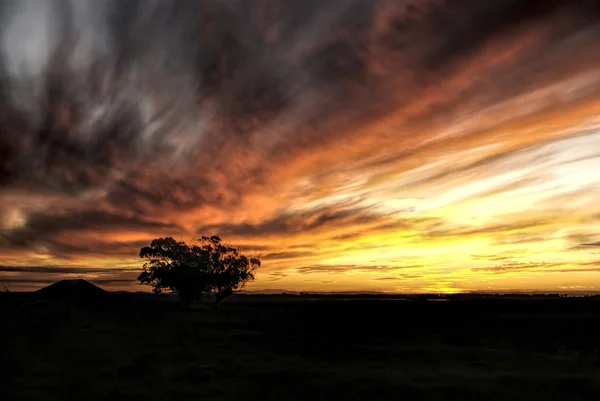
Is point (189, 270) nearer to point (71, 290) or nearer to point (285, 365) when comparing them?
point (71, 290)

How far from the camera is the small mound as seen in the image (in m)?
80.7

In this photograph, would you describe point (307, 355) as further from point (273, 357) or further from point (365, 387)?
point (365, 387)

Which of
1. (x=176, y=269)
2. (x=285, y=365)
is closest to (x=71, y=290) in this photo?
(x=176, y=269)

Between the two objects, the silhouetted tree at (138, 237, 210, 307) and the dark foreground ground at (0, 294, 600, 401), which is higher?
the silhouetted tree at (138, 237, 210, 307)

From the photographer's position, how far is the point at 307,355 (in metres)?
33.7

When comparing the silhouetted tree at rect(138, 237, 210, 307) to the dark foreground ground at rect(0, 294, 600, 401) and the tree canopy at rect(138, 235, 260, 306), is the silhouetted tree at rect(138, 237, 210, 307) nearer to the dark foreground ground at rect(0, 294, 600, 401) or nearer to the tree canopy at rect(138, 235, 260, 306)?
the tree canopy at rect(138, 235, 260, 306)

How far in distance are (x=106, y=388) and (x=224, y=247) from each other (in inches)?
3052

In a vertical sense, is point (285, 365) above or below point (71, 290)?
below

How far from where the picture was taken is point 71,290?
8231 cm

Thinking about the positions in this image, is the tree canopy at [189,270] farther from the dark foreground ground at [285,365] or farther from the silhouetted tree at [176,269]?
the dark foreground ground at [285,365]

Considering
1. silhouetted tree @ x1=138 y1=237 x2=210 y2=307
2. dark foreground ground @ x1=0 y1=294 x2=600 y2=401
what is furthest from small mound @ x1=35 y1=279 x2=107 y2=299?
dark foreground ground @ x1=0 y1=294 x2=600 y2=401

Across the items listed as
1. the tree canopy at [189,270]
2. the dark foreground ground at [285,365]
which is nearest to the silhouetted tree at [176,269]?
the tree canopy at [189,270]

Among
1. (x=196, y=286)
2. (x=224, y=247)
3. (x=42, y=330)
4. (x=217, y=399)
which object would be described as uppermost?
(x=224, y=247)

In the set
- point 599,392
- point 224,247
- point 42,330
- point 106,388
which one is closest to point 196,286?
point 224,247
